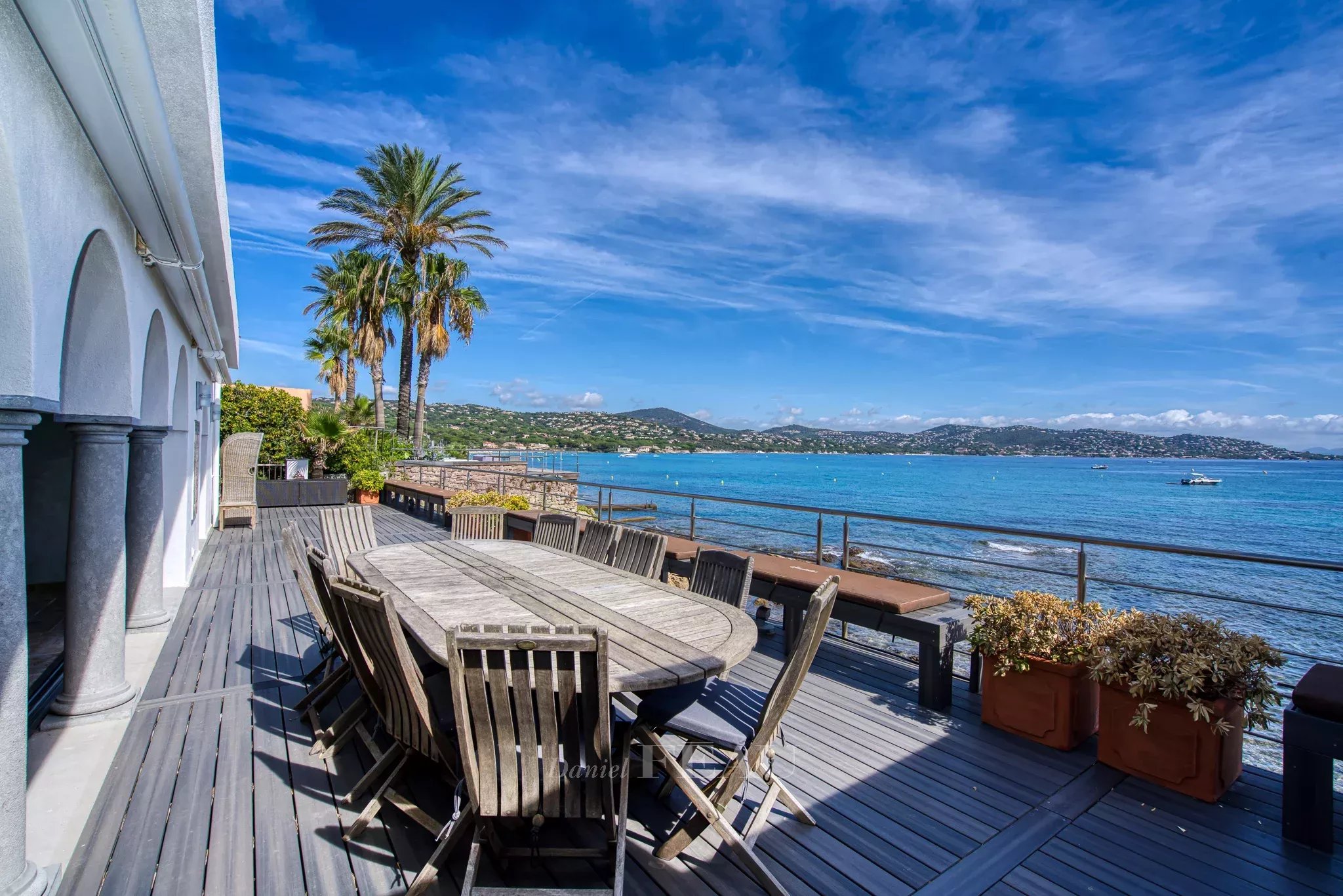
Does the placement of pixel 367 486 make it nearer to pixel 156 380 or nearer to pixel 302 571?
pixel 156 380

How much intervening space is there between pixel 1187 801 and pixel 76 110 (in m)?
4.76

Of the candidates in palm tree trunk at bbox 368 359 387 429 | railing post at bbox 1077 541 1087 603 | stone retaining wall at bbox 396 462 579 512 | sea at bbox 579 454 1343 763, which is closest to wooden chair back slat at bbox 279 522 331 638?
sea at bbox 579 454 1343 763

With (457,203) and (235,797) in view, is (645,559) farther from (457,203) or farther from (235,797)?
(457,203)

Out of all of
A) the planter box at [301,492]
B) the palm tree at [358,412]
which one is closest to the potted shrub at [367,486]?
the planter box at [301,492]

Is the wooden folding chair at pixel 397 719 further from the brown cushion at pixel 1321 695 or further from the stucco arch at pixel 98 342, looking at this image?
the brown cushion at pixel 1321 695

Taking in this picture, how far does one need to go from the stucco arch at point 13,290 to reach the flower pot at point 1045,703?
3.89 m

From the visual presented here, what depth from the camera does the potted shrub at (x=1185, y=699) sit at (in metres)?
2.52

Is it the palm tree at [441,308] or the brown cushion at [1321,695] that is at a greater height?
the palm tree at [441,308]

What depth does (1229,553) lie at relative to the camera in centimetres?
308

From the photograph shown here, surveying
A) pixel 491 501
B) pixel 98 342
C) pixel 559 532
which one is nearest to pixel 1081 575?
pixel 559 532

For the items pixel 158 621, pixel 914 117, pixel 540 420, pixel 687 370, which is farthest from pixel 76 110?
pixel 540 420

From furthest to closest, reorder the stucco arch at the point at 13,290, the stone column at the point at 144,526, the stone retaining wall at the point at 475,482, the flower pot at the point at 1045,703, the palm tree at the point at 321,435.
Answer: the stone retaining wall at the point at 475,482 < the palm tree at the point at 321,435 < the stone column at the point at 144,526 < the flower pot at the point at 1045,703 < the stucco arch at the point at 13,290

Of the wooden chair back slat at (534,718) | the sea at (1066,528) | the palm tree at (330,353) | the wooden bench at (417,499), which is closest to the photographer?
the wooden chair back slat at (534,718)

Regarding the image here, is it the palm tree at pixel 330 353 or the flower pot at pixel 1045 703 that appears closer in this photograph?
the flower pot at pixel 1045 703
